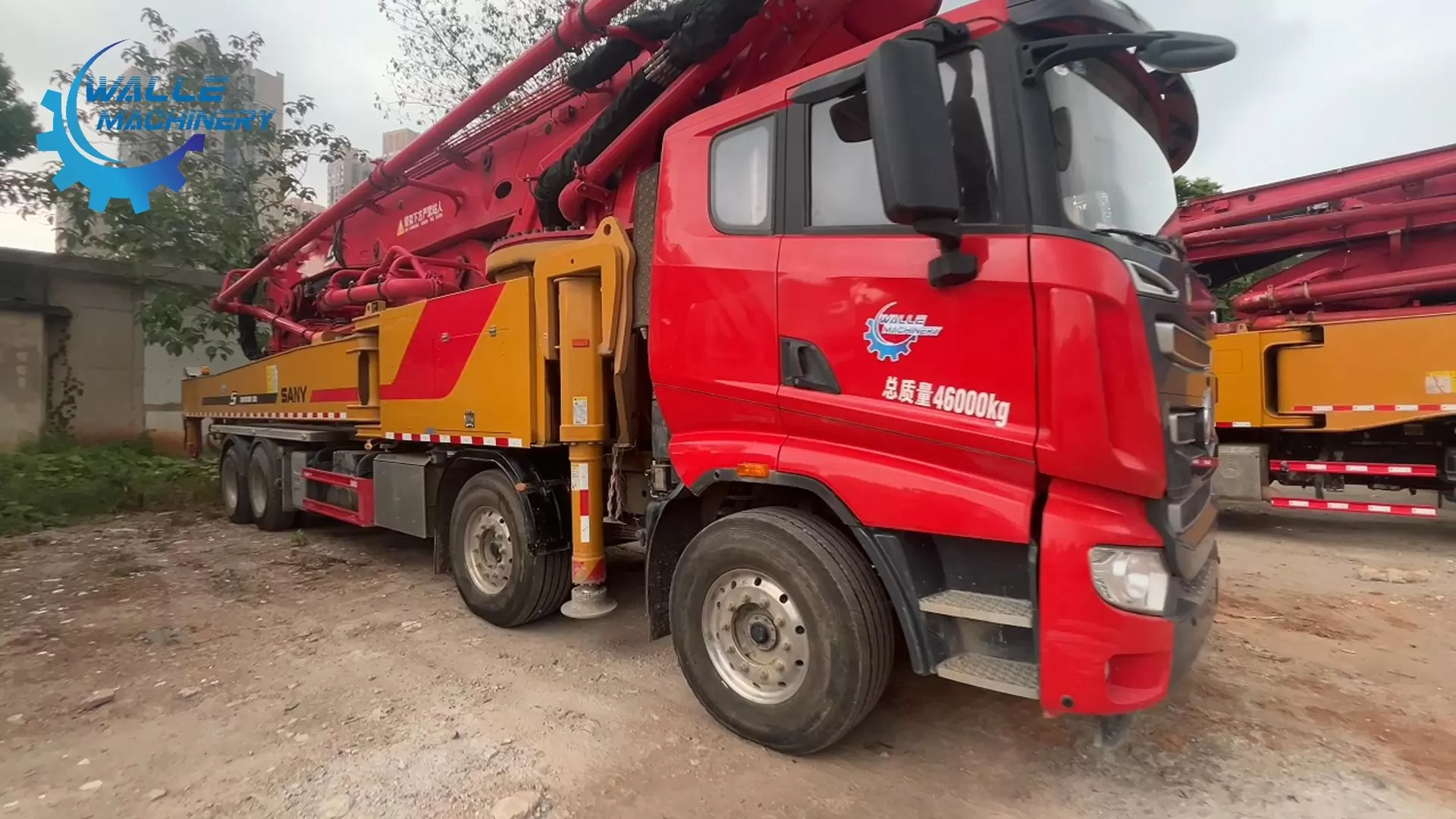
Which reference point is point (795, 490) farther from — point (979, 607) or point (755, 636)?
point (979, 607)

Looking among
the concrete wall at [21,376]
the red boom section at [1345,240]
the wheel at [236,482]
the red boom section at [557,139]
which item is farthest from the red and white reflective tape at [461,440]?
the concrete wall at [21,376]

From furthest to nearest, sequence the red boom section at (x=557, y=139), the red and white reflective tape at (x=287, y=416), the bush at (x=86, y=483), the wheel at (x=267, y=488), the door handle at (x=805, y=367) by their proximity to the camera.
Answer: the bush at (x=86, y=483) < the wheel at (x=267, y=488) < the red and white reflective tape at (x=287, y=416) < the red boom section at (x=557, y=139) < the door handle at (x=805, y=367)

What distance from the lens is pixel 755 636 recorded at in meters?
3.09

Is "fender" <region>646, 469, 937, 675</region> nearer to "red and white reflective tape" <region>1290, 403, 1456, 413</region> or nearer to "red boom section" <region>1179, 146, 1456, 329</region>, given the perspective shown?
"red boom section" <region>1179, 146, 1456, 329</region>

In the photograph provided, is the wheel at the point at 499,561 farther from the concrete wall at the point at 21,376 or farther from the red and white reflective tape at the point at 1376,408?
the concrete wall at the point at 21,376

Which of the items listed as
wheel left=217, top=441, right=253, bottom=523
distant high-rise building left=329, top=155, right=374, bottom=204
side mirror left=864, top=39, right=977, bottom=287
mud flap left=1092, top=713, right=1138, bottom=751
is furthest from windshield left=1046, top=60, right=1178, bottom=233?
distant high-rise building left=329, top=155, right=374, bottom=204

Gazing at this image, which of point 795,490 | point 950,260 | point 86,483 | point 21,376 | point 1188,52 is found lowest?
point 86,483

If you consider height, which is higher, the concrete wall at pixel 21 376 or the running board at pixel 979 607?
the concrete wall at pixel 21 376

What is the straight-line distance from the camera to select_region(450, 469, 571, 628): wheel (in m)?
4.47

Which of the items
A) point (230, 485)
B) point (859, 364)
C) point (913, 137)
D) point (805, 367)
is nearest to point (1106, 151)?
point (913, 137)

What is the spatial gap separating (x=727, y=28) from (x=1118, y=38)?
201cm

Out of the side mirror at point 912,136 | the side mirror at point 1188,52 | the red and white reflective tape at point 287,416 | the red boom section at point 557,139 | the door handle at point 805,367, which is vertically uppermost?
the red boom section at point 557,139

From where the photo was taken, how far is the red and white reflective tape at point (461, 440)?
446 cm

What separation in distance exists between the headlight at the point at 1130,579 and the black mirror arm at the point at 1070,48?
157 centimetres
